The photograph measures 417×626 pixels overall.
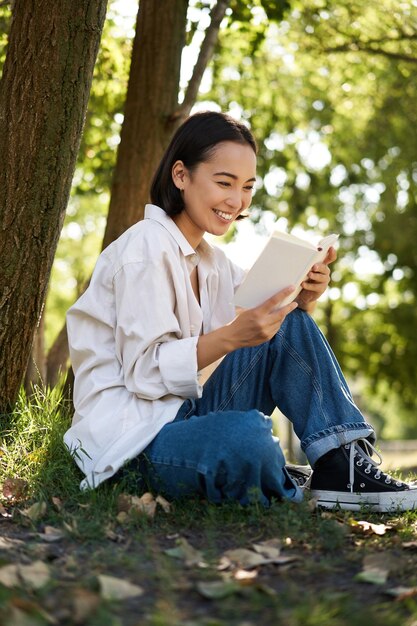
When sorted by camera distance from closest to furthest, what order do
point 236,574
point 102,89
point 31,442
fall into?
1. point 236,574
2. point 31,442
3. point 102,89

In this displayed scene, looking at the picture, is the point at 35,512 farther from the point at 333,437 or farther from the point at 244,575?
the point at 333,437

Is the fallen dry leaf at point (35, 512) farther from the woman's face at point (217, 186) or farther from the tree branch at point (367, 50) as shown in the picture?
the tree branch at point (367, 50)

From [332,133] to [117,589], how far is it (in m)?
11.1

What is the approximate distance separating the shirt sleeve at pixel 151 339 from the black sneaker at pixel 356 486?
640mm

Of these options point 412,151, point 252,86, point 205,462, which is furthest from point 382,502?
point 412,151

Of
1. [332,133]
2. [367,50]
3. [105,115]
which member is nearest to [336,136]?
[332,133]

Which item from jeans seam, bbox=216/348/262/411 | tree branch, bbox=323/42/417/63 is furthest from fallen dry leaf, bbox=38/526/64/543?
tree branch, bbox=323/42/417/63

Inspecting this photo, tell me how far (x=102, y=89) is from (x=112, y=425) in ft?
16.8

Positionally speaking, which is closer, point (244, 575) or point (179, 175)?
point (244, 575)

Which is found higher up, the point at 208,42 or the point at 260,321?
the point at 208,42

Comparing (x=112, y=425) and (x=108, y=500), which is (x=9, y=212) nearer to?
(x=112, y=425)

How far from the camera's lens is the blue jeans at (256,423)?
3.19 m

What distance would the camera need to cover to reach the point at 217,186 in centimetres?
375

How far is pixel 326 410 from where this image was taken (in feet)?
11.8
